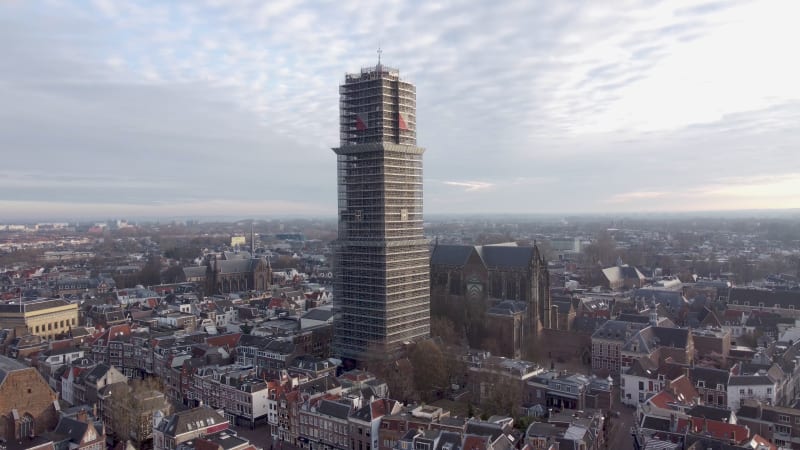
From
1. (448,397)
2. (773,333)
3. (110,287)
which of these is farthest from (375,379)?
(110,287)

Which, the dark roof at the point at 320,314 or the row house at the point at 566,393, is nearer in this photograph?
the row house at the point at 566,393

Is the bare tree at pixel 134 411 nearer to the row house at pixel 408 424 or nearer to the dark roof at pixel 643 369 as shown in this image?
the row house at pixel 408 424

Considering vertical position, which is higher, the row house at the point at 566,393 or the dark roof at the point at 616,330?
the dark roof at the point at 616,330

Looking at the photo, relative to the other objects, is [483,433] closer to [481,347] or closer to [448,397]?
[448,397]

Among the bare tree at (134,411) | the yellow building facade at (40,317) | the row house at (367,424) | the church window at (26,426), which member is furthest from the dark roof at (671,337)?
the yellow building facade at (40,317)

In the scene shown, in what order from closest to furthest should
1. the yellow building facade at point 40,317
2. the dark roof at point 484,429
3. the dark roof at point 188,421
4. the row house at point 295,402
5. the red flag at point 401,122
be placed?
the dark roof at point 484,429
the dark roof at point 188,421
the row house at point 295,402
the red flag at point 401,122
the yellow building facade at point 40,317

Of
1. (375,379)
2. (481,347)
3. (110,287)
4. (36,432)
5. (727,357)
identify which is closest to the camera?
(36,432)
